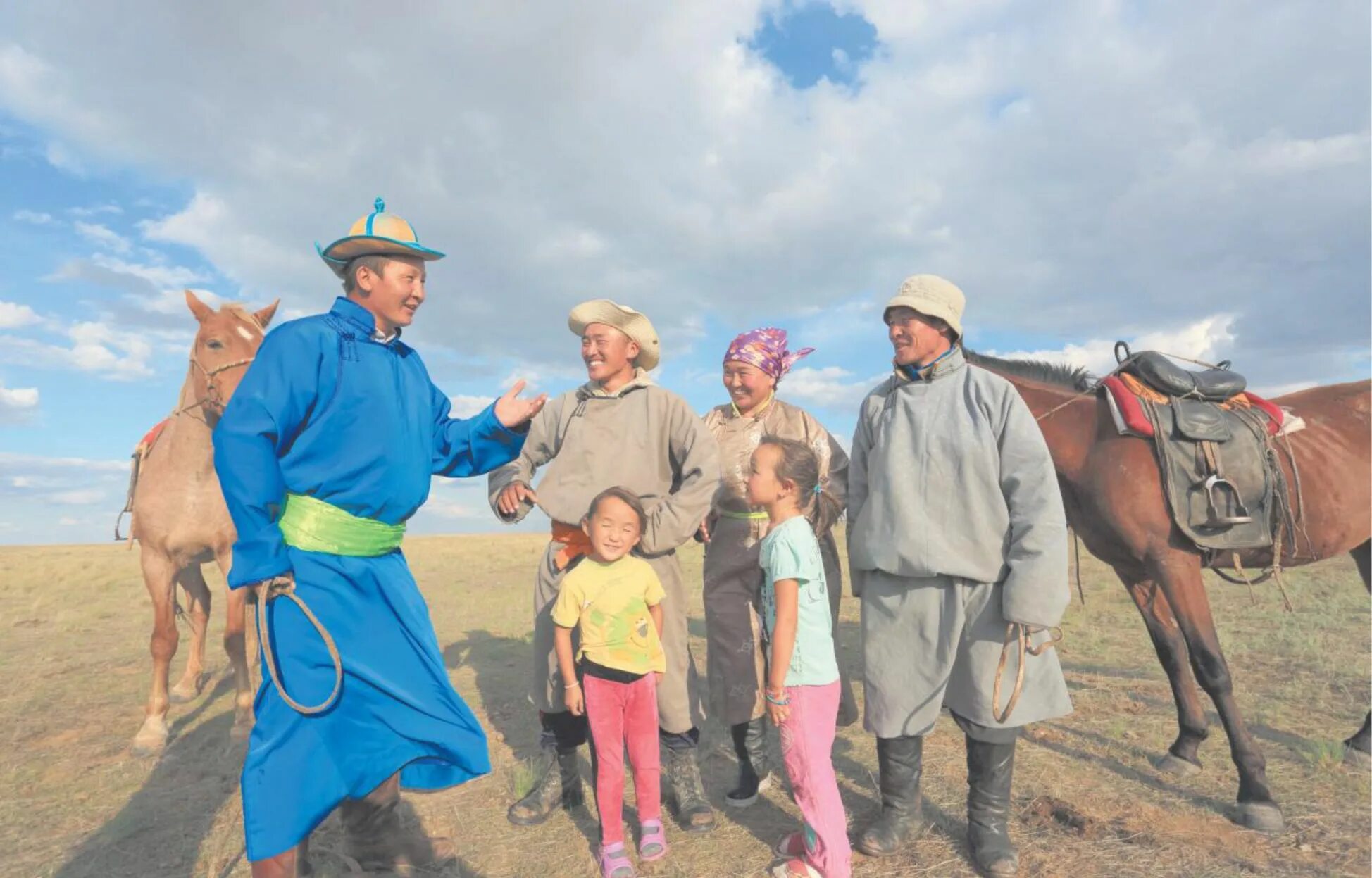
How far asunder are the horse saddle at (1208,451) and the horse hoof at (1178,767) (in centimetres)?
123

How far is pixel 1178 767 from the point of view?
13.5 ft

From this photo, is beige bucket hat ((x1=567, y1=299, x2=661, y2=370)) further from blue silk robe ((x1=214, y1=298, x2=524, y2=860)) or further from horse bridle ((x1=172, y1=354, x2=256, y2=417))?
horse bridle ((x1=172, y1=354, x2=256, y2=417))

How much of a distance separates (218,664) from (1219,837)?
873 centimetres

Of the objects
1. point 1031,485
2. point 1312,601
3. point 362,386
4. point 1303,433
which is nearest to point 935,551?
point 1031,485

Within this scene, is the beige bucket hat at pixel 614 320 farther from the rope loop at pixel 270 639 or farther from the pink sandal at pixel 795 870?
the pink sandal at pixel 795 870

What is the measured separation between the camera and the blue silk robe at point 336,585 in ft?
7.50

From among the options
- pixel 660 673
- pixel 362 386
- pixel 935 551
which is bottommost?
pixel 660 673

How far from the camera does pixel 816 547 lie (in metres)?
2.99

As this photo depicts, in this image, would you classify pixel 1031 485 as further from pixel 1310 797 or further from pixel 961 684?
pixel 1310 797

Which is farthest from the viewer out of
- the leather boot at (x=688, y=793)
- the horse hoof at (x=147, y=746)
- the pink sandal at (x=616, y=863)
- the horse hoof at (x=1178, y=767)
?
the horse hoof at (x=147, y=746)

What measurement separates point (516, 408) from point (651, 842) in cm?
200

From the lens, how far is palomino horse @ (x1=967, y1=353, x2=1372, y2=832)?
3.79 metres

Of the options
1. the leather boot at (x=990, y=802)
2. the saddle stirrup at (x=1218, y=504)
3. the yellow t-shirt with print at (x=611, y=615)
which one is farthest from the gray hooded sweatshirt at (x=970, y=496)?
the saddle stirrup at (x=1218, y=504)

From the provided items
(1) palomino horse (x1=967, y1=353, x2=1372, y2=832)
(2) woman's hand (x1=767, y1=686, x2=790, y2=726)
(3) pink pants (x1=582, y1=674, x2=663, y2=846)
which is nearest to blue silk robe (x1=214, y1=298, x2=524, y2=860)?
(3) pink pants (x1=582, y1=674, x2=663, y2=846)
